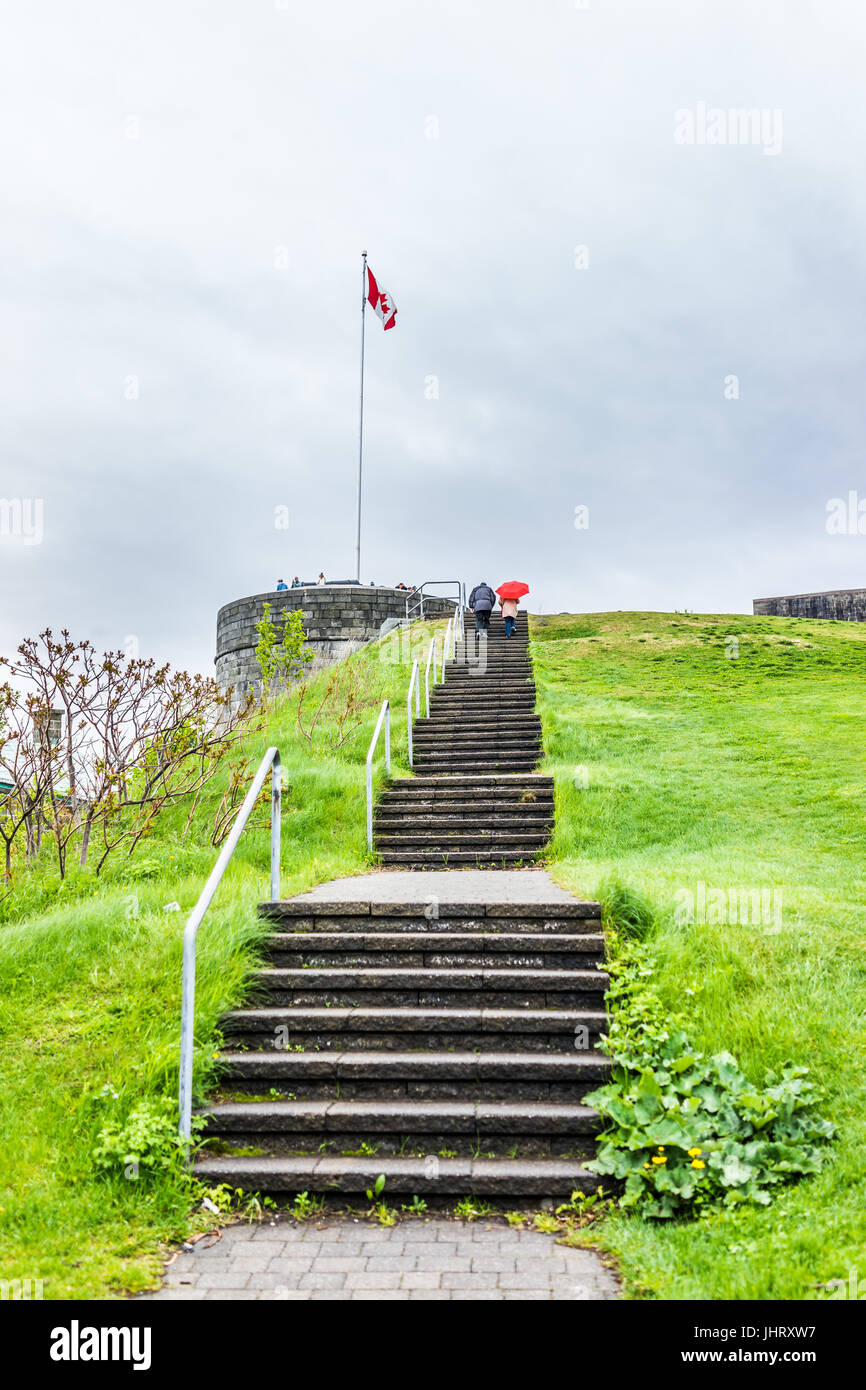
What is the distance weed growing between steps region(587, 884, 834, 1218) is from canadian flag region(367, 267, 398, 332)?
28.7 m

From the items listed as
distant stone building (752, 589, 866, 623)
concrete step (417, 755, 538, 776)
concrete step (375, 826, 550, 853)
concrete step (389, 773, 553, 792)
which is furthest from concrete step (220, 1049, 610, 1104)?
distant stone building (752, 589, 866, 623)

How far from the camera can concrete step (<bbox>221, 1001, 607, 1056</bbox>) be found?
5.45 meters

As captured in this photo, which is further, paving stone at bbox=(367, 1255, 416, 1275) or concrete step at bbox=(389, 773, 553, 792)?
concrete step at bbox=(389, 773, 553, 792)

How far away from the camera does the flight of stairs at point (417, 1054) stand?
4703mm

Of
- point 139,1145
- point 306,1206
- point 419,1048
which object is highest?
point 419,1048

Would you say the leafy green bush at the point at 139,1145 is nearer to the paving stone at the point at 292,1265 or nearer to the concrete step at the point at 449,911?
the paving stone at the point at 292,1265

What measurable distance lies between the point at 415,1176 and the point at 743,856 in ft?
17.6

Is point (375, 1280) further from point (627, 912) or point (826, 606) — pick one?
point (826, 606)

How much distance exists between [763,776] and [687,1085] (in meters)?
7.89

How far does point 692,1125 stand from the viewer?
15.1ft

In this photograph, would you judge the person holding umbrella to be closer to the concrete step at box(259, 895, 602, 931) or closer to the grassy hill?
the grassy hill

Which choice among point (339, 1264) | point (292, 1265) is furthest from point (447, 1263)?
point (292, 1265)

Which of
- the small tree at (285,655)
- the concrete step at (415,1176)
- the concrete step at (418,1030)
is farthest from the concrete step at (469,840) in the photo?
the small tree at (285,655)
